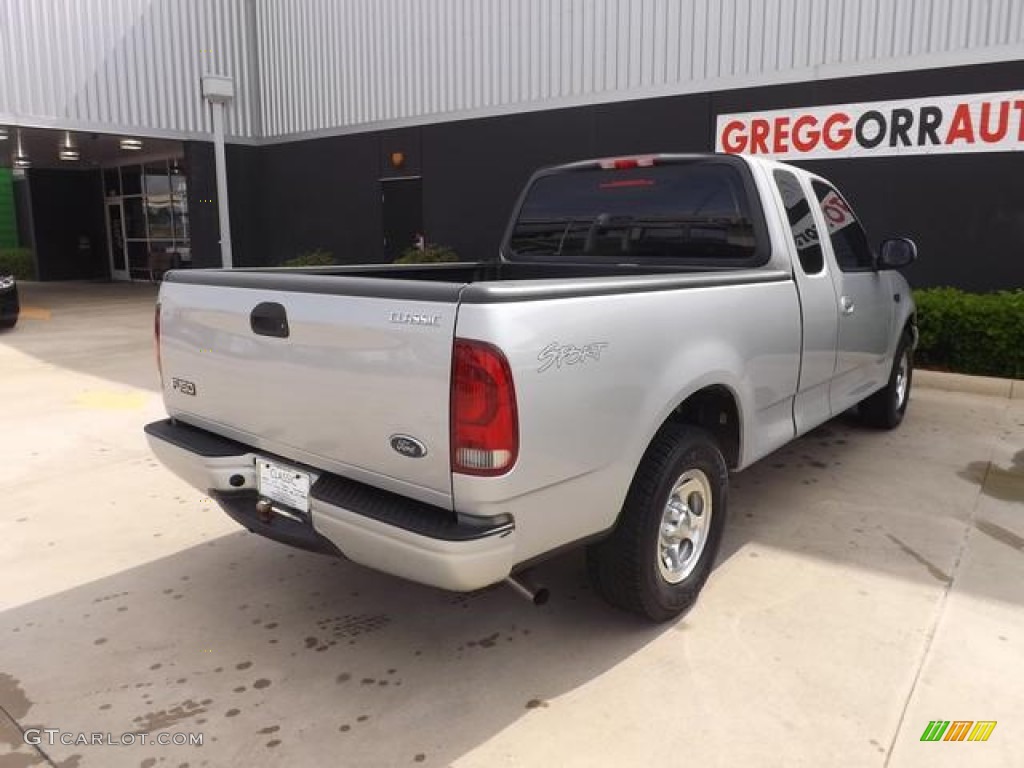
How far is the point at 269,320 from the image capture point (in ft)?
9.69

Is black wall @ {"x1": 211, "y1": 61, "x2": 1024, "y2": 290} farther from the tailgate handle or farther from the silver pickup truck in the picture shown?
the tailgate handle

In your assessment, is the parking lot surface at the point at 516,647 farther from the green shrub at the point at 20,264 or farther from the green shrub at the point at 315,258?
the green shrub at the point at 20,264

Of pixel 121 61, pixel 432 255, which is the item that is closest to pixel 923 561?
pixel 432 255

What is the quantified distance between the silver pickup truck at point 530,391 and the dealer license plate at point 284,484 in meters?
0.01

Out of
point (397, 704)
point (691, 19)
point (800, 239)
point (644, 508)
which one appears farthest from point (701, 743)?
point (691, 19)

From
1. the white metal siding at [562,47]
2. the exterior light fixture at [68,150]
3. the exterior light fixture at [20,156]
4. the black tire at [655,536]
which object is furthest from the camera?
the exterior light fixture at [20,156]

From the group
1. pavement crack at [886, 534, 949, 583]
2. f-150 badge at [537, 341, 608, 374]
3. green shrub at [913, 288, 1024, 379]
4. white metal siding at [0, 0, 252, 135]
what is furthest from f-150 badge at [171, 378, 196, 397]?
white metal siding at [0, 0, 252, 135]

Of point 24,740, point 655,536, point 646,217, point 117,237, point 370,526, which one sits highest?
point 646,217

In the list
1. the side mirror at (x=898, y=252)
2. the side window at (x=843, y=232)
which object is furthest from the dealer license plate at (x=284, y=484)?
the side mirror at (x=898, y=252)

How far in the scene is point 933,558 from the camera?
4039 mm

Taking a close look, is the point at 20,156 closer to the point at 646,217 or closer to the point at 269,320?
the point at 646,217

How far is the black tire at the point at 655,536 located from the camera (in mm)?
3068

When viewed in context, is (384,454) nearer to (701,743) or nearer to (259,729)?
(259,729)

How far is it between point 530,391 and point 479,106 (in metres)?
12.0
